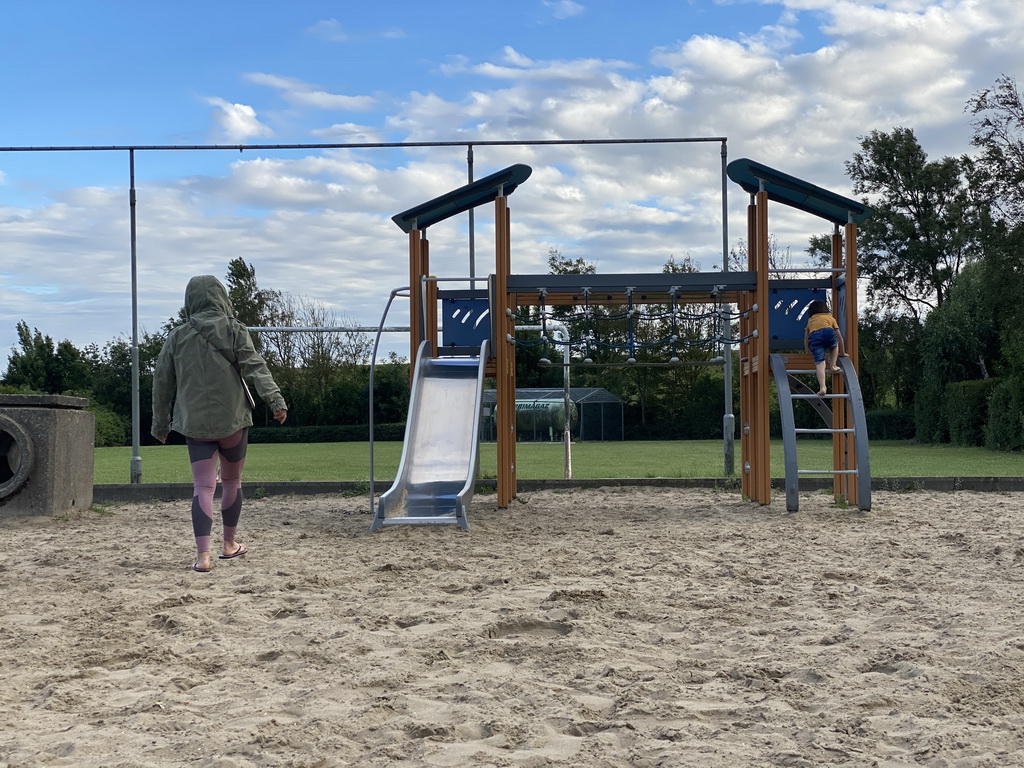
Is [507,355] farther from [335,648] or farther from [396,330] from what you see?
[335,648]

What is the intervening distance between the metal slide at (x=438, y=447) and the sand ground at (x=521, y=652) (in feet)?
2.71

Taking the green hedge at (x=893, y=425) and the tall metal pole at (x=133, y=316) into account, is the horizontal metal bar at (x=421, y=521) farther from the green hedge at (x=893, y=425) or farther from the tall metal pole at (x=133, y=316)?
the green hedge at (x=893, y=425)

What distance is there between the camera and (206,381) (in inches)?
219

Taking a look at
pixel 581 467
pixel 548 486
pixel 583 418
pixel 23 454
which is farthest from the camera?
pixel 583 418

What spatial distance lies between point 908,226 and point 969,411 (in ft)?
41.5

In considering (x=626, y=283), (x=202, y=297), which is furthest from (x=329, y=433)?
(x=202, y=297)

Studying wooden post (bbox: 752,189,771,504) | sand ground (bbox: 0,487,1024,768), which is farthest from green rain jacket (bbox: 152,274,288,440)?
wooden post (bbox: 752,189,771,504)

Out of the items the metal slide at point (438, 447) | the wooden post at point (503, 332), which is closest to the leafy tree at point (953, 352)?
the wooden post at point (503, 332)

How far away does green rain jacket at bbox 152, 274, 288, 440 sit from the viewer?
5.53 metres

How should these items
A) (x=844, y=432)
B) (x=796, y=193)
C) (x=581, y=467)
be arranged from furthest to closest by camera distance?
(x=581, y=467) → (x=796, y=193) → (x=844, y=432)

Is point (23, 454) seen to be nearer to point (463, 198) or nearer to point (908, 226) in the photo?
point (463, 198)

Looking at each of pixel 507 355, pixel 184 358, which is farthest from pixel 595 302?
pixel 184 358

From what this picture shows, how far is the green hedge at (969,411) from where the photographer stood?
2589 centimetres

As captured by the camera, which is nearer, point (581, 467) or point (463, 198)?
point (463, 198)
